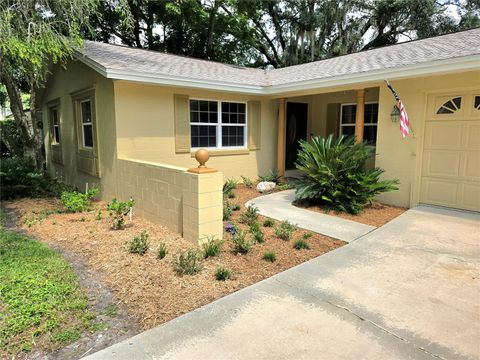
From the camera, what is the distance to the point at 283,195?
8117 millimetres

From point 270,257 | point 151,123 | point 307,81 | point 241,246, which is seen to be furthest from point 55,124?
point 270,257

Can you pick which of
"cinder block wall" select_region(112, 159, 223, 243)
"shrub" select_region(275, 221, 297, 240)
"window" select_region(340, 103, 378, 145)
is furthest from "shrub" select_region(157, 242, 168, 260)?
"window" select_region(340, 103, 378, 145)

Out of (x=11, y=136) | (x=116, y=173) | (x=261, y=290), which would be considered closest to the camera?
(x=261, y=290)

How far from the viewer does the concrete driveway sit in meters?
2.38

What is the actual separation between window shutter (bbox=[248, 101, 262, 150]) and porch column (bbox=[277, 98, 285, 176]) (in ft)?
1.99

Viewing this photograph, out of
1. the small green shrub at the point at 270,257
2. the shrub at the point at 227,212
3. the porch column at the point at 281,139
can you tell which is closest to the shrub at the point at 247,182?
the porch column at the point at 281,139

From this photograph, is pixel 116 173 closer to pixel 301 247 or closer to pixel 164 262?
pixel 164 262

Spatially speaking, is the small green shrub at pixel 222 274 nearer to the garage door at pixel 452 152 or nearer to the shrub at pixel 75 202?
the shrub at pixel 75 202

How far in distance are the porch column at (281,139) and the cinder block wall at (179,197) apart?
5026 millimetres

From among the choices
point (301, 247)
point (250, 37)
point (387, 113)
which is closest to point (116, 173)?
point (301, 247)

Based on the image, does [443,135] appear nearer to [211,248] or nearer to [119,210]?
[211,248]

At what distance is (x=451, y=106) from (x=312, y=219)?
12.1 ft

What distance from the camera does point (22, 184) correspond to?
27.4 ft

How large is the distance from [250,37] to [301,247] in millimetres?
19178
